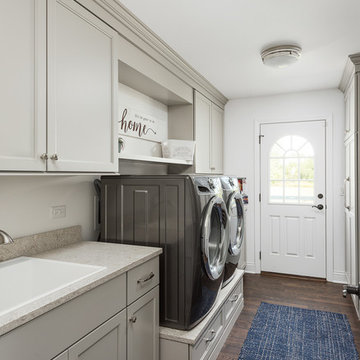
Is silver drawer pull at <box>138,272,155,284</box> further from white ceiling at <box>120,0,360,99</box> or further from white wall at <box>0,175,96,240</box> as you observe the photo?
white ceiling at <box>120,0,360,99</box>

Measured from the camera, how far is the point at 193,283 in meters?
1.91

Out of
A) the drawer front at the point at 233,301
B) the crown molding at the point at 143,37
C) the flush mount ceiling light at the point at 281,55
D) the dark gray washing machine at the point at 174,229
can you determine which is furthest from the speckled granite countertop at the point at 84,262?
the flush mount ceiling light at the point at 281,55

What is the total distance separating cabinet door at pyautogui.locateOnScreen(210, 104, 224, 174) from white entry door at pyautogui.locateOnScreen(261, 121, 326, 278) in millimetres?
570

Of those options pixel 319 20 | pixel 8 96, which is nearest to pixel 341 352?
pixel 319 20

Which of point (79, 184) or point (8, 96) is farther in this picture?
point (79, 184)

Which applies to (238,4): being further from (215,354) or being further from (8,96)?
(215,354)

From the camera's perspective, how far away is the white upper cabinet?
3492mm

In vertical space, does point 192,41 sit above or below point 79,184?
above

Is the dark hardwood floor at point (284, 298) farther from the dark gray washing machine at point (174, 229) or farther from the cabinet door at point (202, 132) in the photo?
the cabinet door at point (202, 132)

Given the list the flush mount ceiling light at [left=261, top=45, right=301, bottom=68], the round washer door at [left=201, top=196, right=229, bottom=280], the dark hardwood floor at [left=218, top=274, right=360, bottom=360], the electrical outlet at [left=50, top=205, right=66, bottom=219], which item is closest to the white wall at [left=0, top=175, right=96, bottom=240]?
the electrical outlet at [left=50, top=205, right=66, bottom=219]

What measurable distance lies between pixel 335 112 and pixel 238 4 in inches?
98.3

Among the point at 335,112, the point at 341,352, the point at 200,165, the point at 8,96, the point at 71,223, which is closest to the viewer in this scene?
the point at 8,96

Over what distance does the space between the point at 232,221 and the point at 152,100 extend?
1458 millimetres

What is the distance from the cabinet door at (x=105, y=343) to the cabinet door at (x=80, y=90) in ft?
2.52
